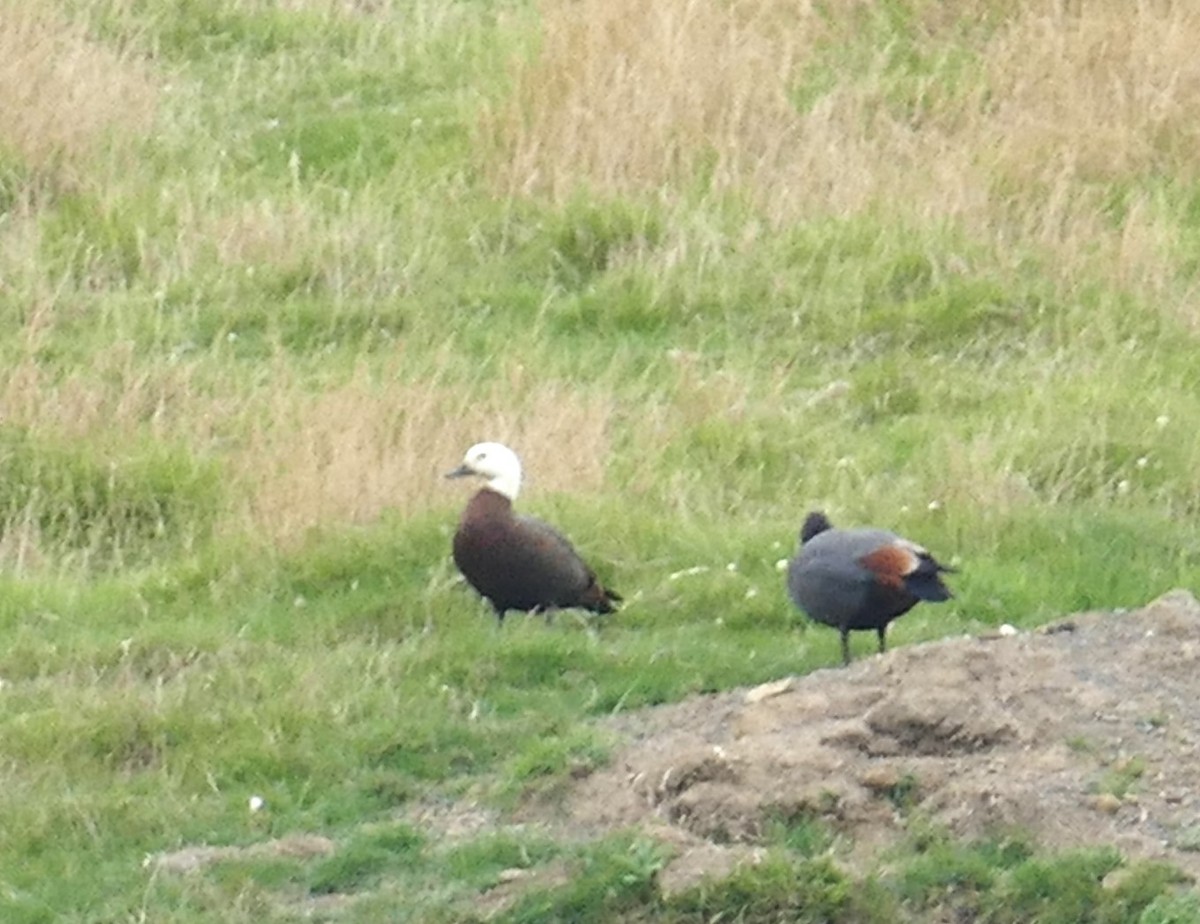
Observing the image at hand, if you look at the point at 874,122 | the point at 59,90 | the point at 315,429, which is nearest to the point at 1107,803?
the point at 315,429

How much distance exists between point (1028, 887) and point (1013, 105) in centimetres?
770

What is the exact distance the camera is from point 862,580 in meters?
7.61

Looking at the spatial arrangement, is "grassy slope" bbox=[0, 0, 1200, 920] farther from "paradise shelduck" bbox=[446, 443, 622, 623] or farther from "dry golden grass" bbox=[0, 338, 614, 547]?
"paradise shelduck" bbox=[446, 443, 622, 623]

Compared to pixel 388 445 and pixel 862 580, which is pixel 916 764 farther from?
pixel 388 445

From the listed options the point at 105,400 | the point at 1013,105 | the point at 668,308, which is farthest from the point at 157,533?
the point at 1013,105

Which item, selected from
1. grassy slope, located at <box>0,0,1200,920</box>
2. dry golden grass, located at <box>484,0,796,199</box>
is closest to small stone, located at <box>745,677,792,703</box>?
grassy slope, located at <box>0,0,1200,920</box>

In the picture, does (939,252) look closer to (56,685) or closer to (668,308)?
(668,308)

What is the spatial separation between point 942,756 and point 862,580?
1.14 meters

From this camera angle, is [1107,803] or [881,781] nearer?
[1107,803]

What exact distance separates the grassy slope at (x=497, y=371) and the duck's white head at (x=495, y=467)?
0.38 metres

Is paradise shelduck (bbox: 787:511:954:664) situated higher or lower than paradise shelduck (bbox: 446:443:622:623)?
higher

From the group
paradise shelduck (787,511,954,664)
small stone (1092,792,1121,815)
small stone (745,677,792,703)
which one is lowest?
small stone (745,677,792,703)

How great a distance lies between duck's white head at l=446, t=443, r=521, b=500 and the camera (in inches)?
340

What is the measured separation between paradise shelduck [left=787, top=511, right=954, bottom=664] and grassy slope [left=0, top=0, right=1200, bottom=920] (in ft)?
1.16
